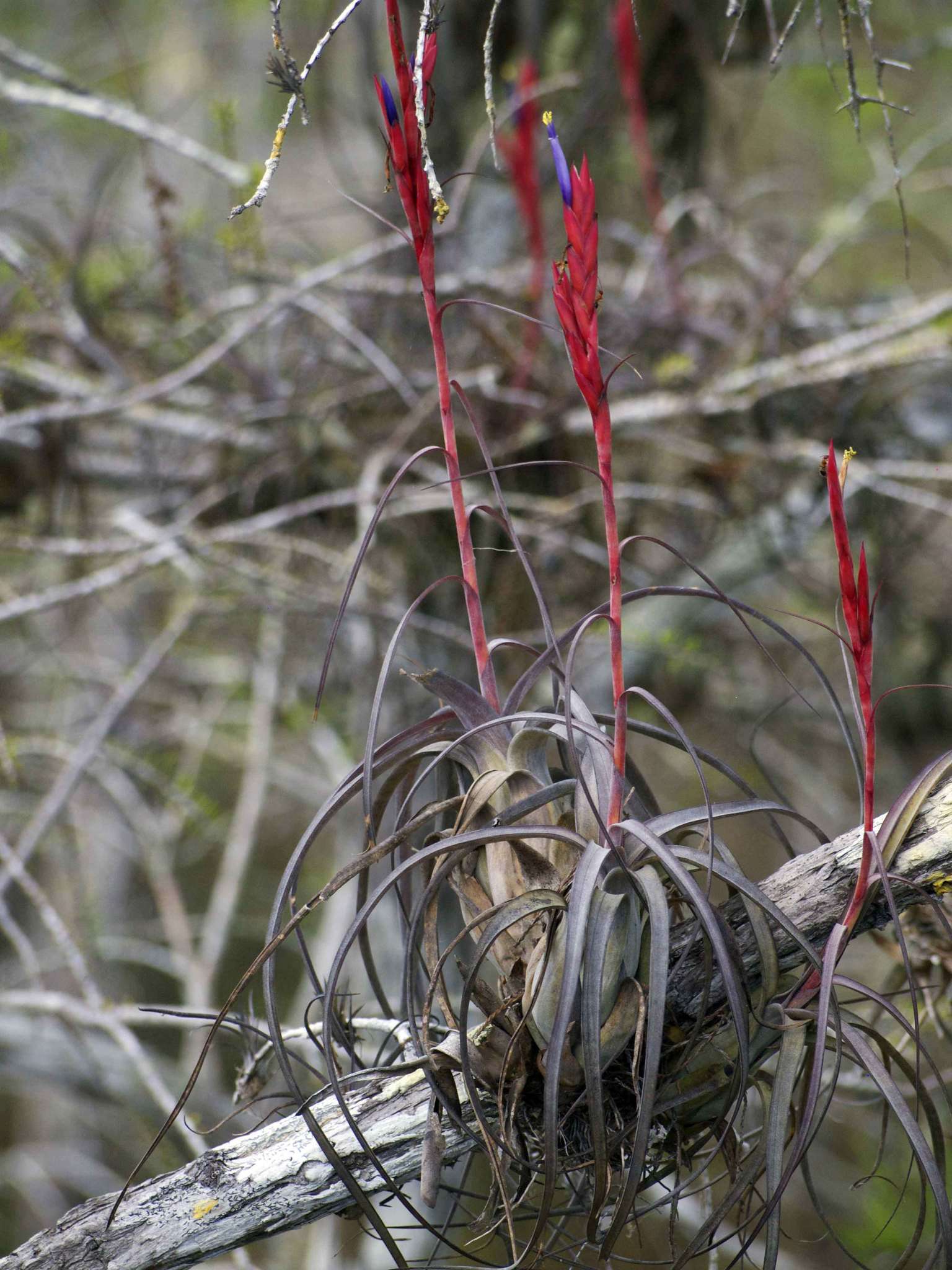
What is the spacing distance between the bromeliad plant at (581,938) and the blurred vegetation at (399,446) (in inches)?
20.4

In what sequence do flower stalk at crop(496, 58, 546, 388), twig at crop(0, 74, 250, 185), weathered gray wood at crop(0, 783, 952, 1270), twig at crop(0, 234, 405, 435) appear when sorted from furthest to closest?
1. flower stalk at crop(496, 58, 546, 388)
2. twig at crop(0, 234, 405, 435)
3. twig at crop(0, 74, 250, 185)
4. weathered gray wood at crop(0, 783, 952, 1270)

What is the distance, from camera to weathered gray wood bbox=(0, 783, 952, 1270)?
530 millimetres

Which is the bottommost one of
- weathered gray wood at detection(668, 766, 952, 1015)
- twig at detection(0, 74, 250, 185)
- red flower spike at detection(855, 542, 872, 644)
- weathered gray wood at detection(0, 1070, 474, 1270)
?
weathered gray wood at detection(0, 1070, 474, 1270)

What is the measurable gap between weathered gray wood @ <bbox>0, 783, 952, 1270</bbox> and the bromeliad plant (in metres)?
0.02

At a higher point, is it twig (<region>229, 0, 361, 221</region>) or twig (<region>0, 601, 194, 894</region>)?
twig (<region>229, 0, 361, 221</region>)

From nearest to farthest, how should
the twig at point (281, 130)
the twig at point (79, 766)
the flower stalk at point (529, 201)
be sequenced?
1. the twig at point (281, 130)
2. the twig at point (79, 766)
3. the flower stalk at point (529, 201)

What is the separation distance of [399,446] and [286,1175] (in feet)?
2.93

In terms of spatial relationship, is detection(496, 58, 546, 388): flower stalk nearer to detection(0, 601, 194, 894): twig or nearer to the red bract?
detection(0, 601, 194, 894): twig

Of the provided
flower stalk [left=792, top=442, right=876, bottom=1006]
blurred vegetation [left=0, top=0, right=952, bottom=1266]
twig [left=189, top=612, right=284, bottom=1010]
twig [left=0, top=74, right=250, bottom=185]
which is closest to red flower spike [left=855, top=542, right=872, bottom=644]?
flower stalk [left=792, top=442, right=876, bottom=1006]

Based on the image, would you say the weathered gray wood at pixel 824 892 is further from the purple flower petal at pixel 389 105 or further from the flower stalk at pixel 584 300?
the purple flower petal at pixel 389 105

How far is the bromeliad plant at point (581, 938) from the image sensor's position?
1.48 feet

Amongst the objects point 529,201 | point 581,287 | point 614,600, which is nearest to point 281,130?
point 581,287

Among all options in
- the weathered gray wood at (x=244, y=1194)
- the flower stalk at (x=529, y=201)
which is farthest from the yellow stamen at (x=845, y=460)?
the flower stalk at (x=529, y=201)

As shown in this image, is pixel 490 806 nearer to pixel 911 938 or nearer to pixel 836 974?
pixel 836 974
